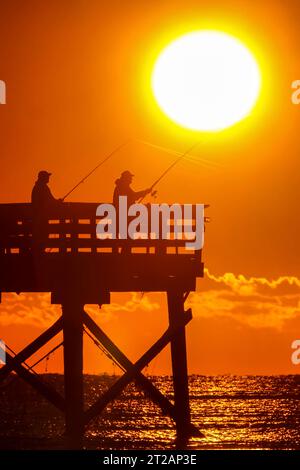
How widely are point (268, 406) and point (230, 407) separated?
2.41 metres

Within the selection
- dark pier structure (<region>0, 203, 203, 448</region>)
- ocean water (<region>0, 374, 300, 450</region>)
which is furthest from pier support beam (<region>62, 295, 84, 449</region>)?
ocean water (<region>0, 374, 300, 450</region>)

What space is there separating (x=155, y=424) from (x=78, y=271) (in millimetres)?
26150

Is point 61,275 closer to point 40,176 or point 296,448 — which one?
point 40,176

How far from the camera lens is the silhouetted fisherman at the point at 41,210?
93.5 ft

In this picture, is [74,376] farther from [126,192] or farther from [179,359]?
[126,192]

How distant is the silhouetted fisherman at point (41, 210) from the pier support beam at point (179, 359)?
3953 mm

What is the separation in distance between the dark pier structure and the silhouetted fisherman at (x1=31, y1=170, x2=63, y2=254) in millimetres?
25

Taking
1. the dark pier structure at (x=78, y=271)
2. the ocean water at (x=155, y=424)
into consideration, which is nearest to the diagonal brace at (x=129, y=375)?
the dark pier structure at (x=78, y=271)

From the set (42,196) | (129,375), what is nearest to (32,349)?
(129,375)

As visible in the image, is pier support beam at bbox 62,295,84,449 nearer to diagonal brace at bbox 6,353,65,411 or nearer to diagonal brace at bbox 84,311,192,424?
diagonal brace at bbox 84,311,192,424

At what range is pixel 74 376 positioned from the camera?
28.7m

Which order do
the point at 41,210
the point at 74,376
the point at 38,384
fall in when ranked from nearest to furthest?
the point at 41,210 → the point at 74,376 → the point at 38,384

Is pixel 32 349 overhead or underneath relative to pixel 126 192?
underneath

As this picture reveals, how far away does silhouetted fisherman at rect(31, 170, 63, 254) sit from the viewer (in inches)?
1121
